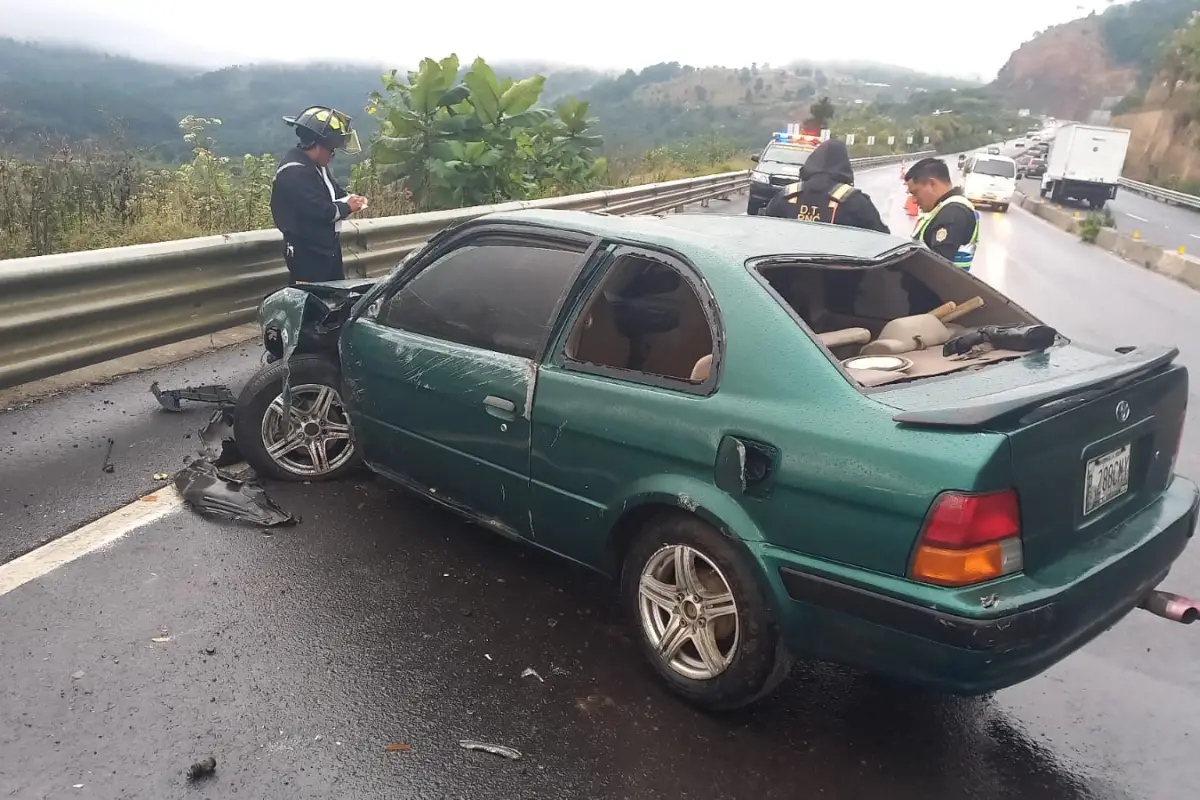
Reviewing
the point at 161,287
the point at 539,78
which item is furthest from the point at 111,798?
the point at 539,78

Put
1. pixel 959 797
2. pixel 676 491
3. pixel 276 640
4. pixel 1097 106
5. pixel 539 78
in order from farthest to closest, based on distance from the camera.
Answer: pixel 1097 106 → pixel 539 78 → pixel 276 640 → pixel 676 491 → pixel 959 797

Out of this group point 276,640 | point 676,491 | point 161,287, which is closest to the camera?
point 676,491

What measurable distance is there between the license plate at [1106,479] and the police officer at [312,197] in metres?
5.06

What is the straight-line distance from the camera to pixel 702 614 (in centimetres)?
301

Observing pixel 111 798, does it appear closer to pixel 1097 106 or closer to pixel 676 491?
pixel 676 491

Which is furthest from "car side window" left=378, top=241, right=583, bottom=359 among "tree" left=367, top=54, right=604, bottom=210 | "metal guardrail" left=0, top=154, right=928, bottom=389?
"tree" left=367, top=54, right=604, bottom=210

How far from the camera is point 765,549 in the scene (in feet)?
9.04

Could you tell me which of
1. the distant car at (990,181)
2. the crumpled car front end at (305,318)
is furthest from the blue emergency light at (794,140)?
the crumpled car front end at (305,318)

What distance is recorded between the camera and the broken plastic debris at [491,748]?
2811 mm

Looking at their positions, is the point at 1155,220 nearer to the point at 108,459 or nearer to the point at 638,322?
the point at 638,322

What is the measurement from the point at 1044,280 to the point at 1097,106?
155012mm

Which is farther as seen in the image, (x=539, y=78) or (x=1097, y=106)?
(x=1097, y=106)

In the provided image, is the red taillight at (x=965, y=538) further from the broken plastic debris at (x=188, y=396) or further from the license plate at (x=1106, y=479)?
the broken plastic debris at (x=188, y=396)

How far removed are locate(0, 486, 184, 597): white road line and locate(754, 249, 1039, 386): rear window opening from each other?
3080mm
